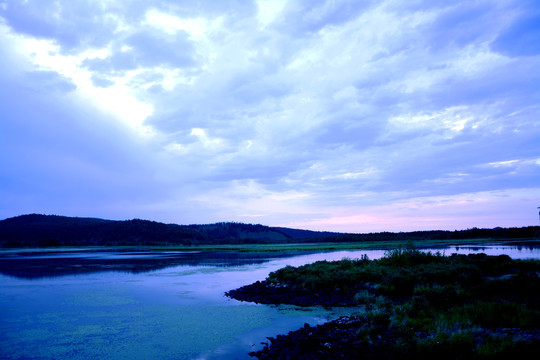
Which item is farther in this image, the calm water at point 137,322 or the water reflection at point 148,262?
the water reflection at point 148,262

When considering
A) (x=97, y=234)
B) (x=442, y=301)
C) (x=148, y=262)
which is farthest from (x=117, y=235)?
(x=442, y=301)

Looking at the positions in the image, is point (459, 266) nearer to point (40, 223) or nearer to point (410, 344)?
point (410, 344)

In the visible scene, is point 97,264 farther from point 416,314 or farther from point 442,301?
point 416,314

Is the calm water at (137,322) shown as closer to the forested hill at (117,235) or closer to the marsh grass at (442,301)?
the marsh grass at (442,301)

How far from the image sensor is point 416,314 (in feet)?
42.8

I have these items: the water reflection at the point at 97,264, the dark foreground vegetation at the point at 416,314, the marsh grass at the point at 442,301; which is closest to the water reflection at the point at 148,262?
the water reflection at the point at 97,264

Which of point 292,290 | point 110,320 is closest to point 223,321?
point 110,320

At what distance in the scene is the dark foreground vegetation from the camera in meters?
9.22

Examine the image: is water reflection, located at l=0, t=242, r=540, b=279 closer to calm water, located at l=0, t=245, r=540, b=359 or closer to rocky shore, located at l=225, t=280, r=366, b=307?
calm water, located at l=0, t=245, r=540, b=359

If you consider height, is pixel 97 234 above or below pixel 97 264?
above

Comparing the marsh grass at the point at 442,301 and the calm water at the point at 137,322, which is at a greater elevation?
the marsh grass at the point at 442,301

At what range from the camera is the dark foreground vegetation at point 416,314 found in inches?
363

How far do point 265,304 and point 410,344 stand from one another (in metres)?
10.6

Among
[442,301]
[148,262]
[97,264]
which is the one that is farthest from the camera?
[148,262]
